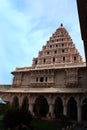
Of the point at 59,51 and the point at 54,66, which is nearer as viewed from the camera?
the point at 54,66

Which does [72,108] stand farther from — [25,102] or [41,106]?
[25,102]

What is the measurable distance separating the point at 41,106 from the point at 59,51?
1146 cm

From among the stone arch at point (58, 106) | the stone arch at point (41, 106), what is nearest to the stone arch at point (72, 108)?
the stone arch at point (58, 106)

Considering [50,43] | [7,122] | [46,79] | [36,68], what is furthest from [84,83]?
[7,122]

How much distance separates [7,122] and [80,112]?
14.8m

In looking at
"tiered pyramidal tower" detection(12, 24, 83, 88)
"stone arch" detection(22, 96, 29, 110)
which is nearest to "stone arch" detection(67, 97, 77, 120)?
"tiered pyramidal tower" detection(12, 24, 83, 88)

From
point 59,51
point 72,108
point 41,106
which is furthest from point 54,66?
point 72,108

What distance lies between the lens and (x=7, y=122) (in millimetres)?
16797

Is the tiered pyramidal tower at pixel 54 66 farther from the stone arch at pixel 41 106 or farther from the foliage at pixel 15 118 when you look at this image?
the foliage at pixel 15 118

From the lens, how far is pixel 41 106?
114ft

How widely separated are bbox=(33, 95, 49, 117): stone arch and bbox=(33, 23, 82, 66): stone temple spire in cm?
709

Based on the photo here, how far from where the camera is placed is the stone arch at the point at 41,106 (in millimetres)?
33716

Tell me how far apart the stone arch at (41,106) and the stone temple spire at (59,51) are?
7.09 m

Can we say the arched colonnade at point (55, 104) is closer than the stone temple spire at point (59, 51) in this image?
Yes
